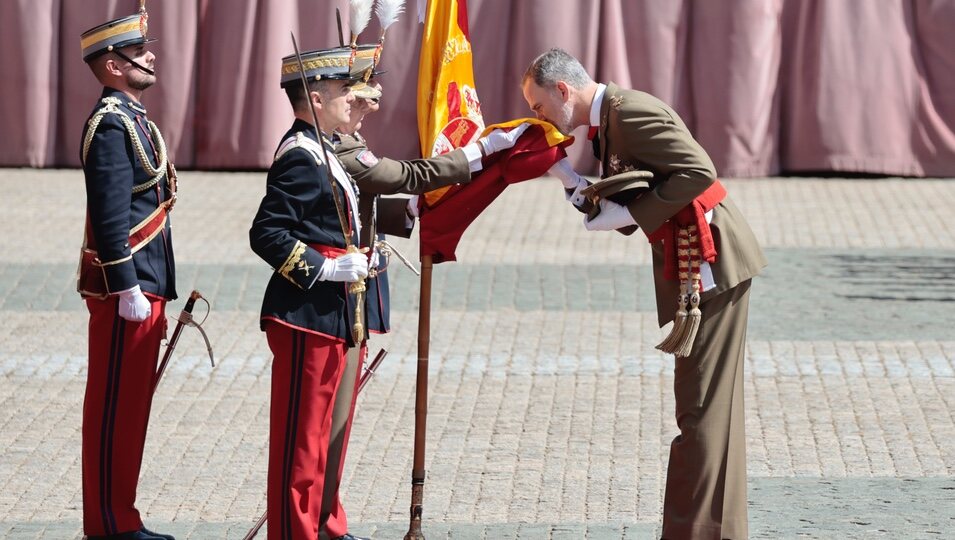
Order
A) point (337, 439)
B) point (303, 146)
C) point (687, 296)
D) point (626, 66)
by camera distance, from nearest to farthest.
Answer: point (303, 146) → point (687, 296) → point (337, 439) → point (626, 66)

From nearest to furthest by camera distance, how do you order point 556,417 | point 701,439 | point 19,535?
1. point 701,439
2. point 19,535
3. point 556,417

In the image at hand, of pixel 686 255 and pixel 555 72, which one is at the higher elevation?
pixel 555 72

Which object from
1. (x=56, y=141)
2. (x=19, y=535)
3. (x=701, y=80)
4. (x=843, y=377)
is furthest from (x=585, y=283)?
(x=56, y=141)

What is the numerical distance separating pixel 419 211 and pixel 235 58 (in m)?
8.62

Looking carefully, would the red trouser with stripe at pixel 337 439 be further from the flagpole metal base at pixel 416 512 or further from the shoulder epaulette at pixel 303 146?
the shoulder epaulette at pixel 303 146

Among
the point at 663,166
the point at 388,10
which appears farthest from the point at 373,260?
the point at 663,166

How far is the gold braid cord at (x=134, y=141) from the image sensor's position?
520cm

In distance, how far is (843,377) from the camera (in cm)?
793

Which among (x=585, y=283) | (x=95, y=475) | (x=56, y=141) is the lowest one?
(x=56, y=141)

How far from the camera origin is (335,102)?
16.4 ft

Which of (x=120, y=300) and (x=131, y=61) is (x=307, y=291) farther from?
(x=131, y=61)

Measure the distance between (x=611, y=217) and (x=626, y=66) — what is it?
347 inches

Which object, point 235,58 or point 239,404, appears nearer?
point 239,404

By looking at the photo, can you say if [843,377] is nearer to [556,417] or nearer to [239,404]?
[556,417]
